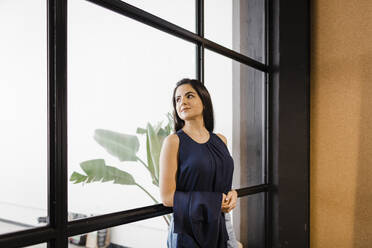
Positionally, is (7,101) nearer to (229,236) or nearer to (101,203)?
(101,203)

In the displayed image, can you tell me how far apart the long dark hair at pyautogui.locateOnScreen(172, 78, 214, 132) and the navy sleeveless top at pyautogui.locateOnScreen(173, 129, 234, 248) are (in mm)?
80

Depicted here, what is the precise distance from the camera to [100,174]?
3.58ft

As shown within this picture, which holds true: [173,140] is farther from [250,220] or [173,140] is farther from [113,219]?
[250,220]

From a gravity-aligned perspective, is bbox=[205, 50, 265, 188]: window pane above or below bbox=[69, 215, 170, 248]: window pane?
above

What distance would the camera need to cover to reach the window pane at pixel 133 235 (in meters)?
1.06

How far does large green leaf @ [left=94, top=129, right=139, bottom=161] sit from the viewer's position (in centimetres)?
110

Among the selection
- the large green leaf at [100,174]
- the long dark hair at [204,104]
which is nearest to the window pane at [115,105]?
the large green leaf at [100,174]

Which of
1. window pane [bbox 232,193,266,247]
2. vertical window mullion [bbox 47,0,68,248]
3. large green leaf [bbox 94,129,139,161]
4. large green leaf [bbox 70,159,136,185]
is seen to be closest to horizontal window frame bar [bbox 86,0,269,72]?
vertical window mullion [bbox 47,0,68,248]

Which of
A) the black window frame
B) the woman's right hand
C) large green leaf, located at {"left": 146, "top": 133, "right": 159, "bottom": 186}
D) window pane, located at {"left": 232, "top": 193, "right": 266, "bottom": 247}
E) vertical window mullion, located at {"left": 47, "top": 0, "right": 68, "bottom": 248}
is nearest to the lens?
vertical window mullion, located at {"left": 47, "top": 0, "right": 68, "bottom": 248}

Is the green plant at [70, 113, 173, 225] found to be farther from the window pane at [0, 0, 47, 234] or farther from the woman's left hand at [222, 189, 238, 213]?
the woman's left hand at [222, 189, 238, 213]

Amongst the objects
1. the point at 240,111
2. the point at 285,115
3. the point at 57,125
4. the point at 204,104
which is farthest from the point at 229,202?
the point at 285,115

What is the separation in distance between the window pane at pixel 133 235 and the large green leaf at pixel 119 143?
26 cm

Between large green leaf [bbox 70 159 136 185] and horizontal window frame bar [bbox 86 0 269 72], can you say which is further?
horizontal window frame bar [bbox 86 0 269 72]

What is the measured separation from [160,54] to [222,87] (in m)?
0.54
